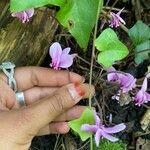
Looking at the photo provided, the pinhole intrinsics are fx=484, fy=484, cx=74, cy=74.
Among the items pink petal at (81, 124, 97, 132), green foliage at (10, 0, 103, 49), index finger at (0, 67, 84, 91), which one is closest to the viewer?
pink petal at (81, 124, 97, 132)

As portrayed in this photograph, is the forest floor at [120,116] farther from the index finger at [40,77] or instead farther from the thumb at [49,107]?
the thumb at [49,107]

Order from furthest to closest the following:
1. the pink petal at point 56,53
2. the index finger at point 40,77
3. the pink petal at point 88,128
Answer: the index finger at point 40,77 < the pink petal at point 56,53 < the pink petal at point 88,128

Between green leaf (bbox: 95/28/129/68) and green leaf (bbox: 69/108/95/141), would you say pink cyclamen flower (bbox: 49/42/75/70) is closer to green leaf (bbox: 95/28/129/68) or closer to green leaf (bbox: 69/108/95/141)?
green leaf (bbox: 95/28/129/68)

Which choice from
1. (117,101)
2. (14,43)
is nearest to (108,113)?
(117,101)

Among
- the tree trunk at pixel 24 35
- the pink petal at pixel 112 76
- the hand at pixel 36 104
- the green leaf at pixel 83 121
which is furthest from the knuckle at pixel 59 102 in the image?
the tree trunk at pixel 24 35

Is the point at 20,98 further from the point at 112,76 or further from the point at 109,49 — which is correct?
the point at 109,49

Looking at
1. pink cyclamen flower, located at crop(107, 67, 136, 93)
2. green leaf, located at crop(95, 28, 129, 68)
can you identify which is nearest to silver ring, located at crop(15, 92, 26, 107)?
pink cyclamen flower, located at crop(107, 67, 136, 93)
